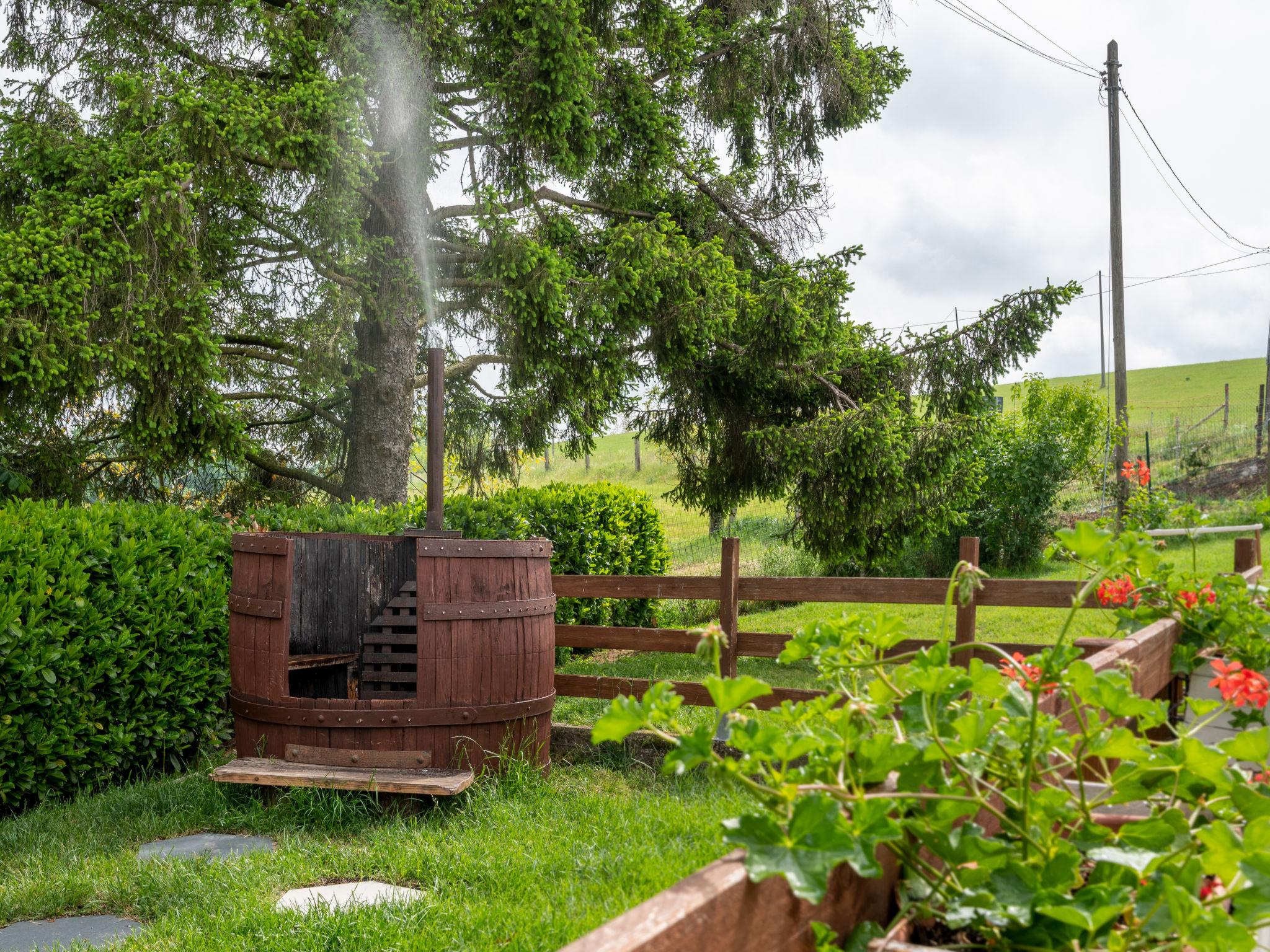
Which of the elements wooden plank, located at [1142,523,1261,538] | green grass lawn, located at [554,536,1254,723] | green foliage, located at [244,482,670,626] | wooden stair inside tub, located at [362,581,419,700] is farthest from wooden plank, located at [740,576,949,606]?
green foliage, located at [244,482,670,626]

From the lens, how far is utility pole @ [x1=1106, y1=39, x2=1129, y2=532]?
49.6 feet

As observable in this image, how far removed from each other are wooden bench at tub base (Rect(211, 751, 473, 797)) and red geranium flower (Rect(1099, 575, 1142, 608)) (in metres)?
2.87

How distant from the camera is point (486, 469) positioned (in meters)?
12.9

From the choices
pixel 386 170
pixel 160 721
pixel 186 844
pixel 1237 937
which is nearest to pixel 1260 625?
pixel 1237 937

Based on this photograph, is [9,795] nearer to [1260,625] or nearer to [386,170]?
[1260,625]

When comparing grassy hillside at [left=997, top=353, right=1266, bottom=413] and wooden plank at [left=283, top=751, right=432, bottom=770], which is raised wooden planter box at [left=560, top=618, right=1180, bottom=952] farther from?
grassy hillside at [left=997, top=353, right=1266, bottom=413]

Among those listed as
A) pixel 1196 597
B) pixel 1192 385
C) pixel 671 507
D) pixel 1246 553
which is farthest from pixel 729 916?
pixel 1192 385

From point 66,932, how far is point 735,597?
3.76 meters

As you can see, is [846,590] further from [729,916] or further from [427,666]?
[729,916]

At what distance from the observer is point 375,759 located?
14.6ft

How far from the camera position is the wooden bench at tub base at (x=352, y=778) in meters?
4.23

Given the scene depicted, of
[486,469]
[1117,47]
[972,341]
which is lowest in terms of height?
[486,469]

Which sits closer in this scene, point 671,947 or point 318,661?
point 671,947

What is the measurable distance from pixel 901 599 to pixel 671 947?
15.9ft
